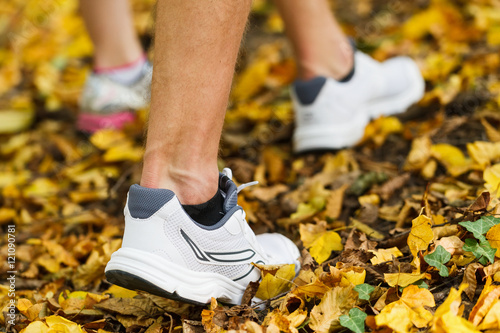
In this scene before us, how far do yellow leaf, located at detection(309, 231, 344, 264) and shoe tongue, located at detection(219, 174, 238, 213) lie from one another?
0.97 ft

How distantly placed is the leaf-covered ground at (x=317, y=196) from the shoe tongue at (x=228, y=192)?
0.21 m

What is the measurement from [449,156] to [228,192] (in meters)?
0.94

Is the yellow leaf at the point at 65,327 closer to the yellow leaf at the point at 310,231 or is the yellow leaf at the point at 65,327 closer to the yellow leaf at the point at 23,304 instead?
the yellow leaf at the point at 23,304

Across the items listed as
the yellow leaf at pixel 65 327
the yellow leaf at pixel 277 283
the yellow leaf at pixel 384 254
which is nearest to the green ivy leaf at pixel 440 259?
the yellow leaf at pixel 384 254

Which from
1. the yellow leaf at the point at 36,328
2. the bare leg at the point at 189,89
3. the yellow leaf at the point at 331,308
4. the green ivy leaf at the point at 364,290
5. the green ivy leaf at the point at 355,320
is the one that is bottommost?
the yellow leaf at the point at 36,328

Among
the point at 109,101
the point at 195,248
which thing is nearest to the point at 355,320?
the point at 195,248

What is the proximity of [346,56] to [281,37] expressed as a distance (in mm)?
1368

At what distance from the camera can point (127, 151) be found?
228cm

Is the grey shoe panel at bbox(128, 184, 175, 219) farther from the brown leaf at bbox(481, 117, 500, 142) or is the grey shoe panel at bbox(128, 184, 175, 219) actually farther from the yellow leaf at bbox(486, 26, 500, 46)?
the yellow leaf at bbox(486, 26, 500, 46)

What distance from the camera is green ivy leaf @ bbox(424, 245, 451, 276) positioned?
1.17 m

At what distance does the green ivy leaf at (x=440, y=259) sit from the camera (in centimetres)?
117

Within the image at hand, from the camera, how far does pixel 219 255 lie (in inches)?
49.0

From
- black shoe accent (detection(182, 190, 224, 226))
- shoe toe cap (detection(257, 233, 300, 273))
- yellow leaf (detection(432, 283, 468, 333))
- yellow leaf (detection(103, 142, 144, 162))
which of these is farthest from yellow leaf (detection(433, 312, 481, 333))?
yellow leaf (detection(103, 142, 144, 162))

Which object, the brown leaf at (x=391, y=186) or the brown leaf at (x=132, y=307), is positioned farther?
the brown leaf at (x=391, y=186)
